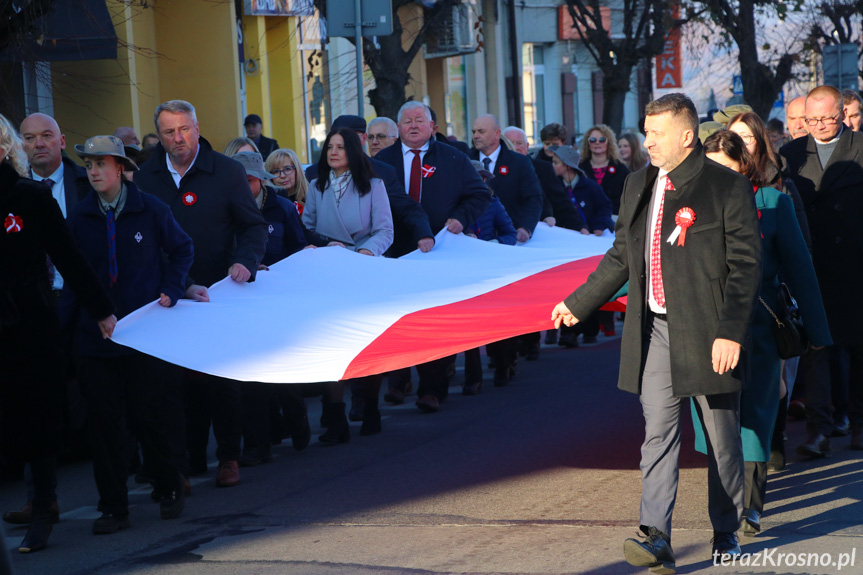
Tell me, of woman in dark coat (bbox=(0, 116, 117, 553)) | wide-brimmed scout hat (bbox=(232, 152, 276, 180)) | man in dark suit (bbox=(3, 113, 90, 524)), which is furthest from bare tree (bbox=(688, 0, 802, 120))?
woman in dark coat (bbox=(0, 116, 117, 553))

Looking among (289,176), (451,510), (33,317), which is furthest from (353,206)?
(33,317)

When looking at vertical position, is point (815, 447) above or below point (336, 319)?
below

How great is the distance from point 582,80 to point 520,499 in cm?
3846

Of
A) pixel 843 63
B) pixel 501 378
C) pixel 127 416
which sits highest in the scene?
pixel 843 63

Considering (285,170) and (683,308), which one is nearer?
(683,308)

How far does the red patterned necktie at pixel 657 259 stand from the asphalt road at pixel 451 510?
1224 millimetres

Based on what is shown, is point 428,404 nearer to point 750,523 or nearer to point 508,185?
point 508,185

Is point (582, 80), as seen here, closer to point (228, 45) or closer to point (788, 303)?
point (228, 45)

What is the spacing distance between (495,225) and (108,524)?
5207 mm

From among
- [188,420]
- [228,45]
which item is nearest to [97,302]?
[188,420]

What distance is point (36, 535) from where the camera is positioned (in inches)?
246

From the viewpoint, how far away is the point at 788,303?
19.9 ft

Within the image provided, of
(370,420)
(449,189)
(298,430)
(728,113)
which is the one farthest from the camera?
(449,189)

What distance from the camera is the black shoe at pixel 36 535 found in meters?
6.22
